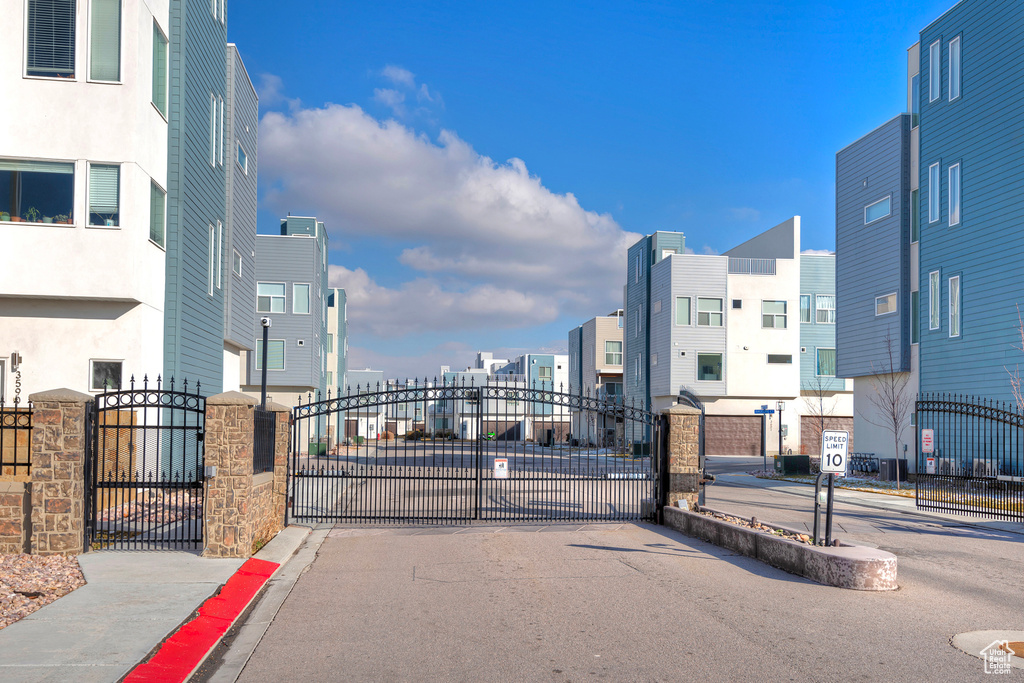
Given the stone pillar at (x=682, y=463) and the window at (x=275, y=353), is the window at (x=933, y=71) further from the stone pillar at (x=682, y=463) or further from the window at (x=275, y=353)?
the window at (x=275, y=353)

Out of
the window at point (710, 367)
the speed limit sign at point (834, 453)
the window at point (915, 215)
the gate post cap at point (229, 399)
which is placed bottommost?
the speed limit sign at point (834, 453)

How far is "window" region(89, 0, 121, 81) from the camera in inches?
Answer: 698

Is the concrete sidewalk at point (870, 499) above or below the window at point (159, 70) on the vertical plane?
below

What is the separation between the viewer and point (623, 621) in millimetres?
8375

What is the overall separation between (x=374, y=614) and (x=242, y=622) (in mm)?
1373

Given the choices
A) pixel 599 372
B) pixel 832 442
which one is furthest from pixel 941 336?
pixel 599 372

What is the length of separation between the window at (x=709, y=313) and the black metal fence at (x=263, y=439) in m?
35.9

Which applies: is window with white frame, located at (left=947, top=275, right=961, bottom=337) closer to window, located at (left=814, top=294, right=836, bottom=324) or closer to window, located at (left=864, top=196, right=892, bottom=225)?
window, located at (left=864, top=196, right=892, bottom=225)

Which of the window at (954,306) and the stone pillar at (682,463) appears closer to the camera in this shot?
the stone pillar at (682,463)

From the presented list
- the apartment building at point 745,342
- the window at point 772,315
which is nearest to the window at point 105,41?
the apartment building at point 745,342

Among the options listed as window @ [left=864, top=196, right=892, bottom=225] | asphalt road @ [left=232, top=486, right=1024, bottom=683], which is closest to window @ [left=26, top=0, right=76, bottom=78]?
asphalt road @ [left=232, top=486, right=1024, bottom=683]

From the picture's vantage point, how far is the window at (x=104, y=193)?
695 inches

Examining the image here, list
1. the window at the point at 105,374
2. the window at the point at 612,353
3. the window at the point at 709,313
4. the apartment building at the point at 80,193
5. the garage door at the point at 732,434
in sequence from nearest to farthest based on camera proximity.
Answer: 1. the apartment building at the point at 80,193
2. the window at the point at 105,374
3. the window at the point at 709,313
4. the garage door at the point at 732,434
5. the window at the point at 612,353

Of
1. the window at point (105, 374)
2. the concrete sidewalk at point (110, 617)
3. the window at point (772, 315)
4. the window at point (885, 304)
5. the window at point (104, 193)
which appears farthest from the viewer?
the window at point (772, 315)
